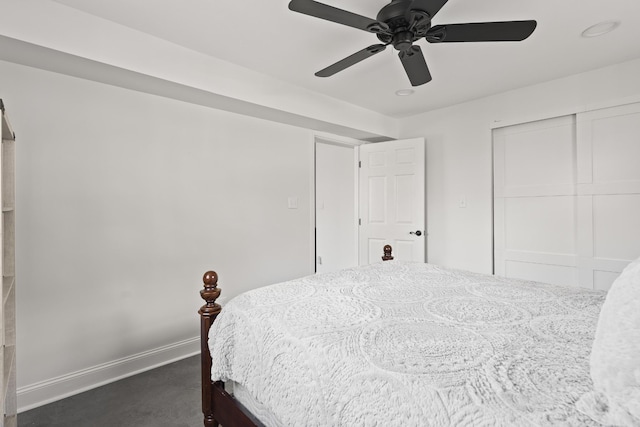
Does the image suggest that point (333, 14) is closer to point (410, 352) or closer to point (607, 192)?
point (410, 352)

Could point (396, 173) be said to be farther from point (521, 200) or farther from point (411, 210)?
point (521, 200)

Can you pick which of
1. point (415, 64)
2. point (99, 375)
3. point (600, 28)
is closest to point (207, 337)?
point (99, 375)

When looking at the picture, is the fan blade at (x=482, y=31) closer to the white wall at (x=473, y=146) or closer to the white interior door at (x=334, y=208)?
the white wall at (x=473, y=146)

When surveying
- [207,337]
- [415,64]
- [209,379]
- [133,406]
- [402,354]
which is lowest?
[133,406]

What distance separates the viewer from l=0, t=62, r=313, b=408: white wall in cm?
200

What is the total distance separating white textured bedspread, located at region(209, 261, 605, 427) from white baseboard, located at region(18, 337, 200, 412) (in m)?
1.37

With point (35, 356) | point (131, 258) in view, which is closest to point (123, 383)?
point (35, 356)

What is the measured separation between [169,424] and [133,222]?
4.54ft

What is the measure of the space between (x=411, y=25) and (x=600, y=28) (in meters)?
1.54

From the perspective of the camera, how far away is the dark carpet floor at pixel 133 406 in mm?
1787

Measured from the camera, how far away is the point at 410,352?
967 millimetres

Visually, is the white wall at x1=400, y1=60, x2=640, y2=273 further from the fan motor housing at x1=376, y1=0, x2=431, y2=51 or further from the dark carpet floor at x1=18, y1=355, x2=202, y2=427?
the dark carpet floor at x1=18, y1=355, x2=202, y2=427

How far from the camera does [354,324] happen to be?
3.89ft

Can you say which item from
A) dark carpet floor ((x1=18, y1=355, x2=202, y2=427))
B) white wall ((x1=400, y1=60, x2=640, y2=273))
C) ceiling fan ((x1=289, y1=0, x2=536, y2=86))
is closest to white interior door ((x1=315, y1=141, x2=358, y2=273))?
white wall ((x1=400, y1=60, x2=640, y2=273))
